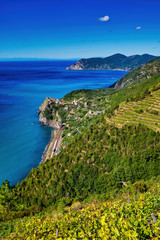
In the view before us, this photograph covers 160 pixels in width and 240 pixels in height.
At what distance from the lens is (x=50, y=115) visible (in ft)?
304

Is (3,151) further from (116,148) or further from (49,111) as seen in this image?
(116,148)

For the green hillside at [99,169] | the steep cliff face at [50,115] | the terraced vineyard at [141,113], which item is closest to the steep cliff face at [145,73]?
the steep cliff face at [50,115]

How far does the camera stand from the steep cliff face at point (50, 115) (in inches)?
3464

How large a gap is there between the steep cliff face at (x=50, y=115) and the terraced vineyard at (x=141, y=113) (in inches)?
2004

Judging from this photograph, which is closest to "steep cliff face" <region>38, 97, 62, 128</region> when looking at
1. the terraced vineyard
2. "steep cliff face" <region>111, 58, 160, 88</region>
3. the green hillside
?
the terraced vineyard

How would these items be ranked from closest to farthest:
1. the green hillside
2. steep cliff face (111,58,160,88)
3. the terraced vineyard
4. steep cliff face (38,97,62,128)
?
the green hillside
the terraced vineyard
steep cliff face (38,97,62,128)
steep cliff face (111,58,160,88)

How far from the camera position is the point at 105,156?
30.3 metres

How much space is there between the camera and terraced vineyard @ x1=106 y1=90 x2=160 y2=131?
105 feet

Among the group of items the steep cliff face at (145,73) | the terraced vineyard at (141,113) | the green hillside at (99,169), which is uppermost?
the steep cliff face at (145,73)

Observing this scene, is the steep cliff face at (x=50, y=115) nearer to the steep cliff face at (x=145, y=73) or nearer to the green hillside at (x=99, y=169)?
the green hillside at (x=99, y=169)

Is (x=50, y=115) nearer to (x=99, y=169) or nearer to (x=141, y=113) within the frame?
(x=141, y=113)

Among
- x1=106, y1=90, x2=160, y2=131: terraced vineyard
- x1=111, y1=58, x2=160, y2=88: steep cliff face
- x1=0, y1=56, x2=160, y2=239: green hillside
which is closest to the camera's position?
x1=0, y1=56, x2=160, y2=239: green hillside

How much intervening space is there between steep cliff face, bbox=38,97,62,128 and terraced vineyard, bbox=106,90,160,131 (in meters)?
50.9

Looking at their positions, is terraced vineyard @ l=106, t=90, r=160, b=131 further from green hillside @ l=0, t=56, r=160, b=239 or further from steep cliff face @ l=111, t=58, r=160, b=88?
steep cliff face @ l=111, t=58, r=160, b=88
